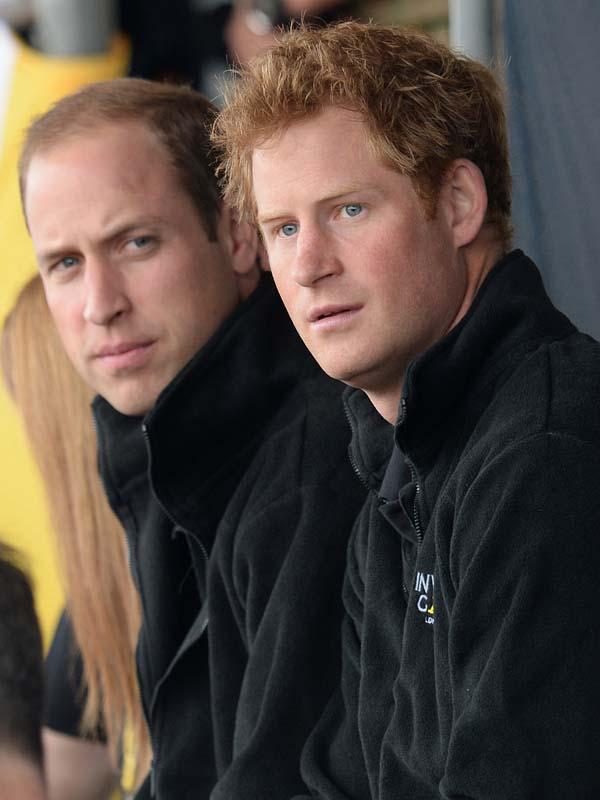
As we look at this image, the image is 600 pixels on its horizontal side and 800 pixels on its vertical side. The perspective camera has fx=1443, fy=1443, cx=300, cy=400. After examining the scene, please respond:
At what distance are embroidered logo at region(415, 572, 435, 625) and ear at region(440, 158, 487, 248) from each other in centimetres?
33

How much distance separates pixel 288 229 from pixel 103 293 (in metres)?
0.47

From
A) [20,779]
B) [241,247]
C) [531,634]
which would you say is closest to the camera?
[531,634]

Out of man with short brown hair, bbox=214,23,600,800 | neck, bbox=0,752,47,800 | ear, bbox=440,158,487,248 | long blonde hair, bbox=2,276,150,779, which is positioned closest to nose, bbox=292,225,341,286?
man with short brown hair, bbox=214,23,600,800

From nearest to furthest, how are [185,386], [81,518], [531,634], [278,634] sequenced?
[531,634], [278,634], [185,386], [81,518]

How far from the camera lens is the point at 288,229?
4.68 feet

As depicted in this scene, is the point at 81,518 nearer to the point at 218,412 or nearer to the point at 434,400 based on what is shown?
the point at 218,412

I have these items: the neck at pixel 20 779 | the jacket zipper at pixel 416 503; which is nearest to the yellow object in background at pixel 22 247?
the neck at pixel 20 779

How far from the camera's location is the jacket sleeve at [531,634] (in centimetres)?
110

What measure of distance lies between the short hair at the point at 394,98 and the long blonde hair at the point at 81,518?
89 centimetres

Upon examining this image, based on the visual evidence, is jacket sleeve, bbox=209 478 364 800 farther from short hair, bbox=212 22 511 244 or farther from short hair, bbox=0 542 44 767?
short hair, bbox=212 22 511 244

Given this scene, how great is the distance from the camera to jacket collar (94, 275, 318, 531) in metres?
1.82

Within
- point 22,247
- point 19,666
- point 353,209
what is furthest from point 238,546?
point 22,247

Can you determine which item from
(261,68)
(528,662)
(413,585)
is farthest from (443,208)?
(528,662)

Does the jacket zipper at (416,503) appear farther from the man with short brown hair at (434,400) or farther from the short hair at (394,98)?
the short hair at (394,98)
